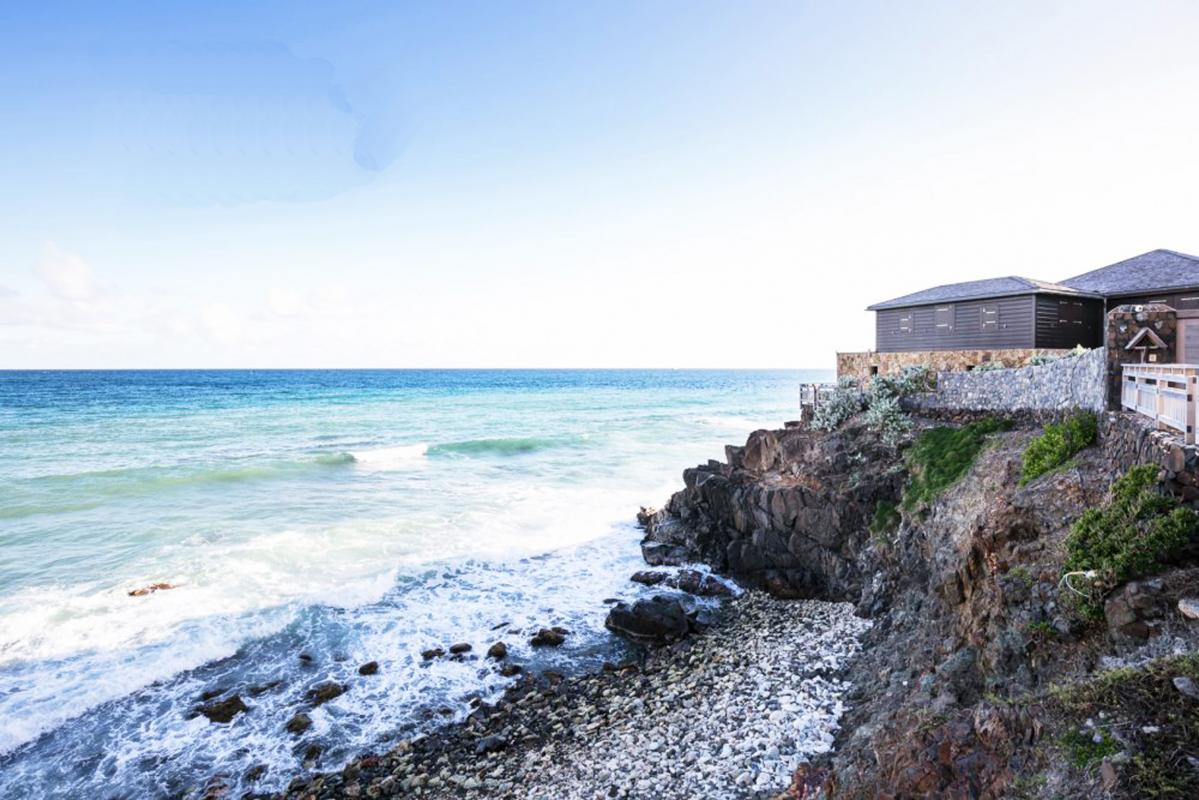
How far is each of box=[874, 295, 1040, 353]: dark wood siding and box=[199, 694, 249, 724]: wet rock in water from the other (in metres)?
29.4

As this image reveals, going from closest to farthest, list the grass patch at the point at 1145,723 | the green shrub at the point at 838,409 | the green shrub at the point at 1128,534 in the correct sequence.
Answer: the grass patch at the point at 1145,723 < the green shrub at the point at 1128,534 < the green shrub at the point at 838,409

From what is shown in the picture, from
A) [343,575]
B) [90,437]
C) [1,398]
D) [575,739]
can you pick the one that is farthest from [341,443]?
[1,398]

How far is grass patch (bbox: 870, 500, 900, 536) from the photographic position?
49.7 feet

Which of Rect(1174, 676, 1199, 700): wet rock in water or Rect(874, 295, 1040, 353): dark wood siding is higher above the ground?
Rect(874, 295, 1040, 353): dark wood siding

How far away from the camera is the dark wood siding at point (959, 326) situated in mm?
24469

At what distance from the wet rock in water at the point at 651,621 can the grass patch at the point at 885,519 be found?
5.72m

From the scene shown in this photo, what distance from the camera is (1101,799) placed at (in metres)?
4.52

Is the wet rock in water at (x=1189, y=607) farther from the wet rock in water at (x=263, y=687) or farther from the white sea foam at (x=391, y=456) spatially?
the white sea foam at (x=391, y=456)

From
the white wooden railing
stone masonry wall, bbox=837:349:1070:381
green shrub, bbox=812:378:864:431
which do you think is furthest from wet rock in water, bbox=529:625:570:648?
stone masonry wall, bbox=837:349:1070:381

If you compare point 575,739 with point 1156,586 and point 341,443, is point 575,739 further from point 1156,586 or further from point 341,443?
point 341,443

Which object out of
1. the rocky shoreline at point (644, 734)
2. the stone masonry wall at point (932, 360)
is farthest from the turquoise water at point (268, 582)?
the stone masonry wall at point (932, 360)

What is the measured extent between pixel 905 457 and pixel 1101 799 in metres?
13.2

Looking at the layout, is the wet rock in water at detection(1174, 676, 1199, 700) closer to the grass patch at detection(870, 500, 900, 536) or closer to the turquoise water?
the turquoise water

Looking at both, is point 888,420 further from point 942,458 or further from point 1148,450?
point 1148,450
